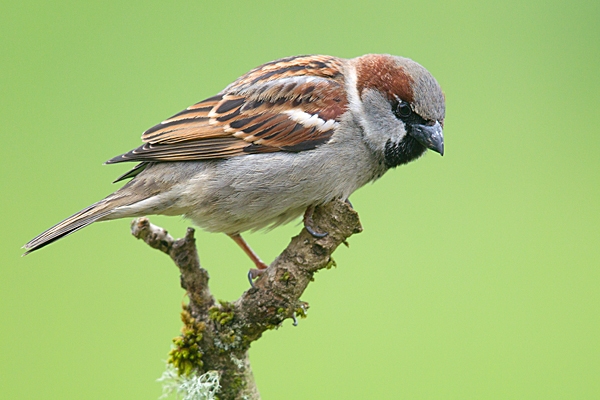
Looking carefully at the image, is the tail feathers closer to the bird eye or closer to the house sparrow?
the house sparrow

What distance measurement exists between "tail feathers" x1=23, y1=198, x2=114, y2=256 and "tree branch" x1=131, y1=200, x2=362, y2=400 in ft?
0.62

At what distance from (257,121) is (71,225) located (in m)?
0.81

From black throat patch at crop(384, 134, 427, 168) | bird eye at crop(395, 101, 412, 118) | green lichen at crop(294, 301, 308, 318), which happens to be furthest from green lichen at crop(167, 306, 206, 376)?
bird eye at crop(395, 101, 412, 118)

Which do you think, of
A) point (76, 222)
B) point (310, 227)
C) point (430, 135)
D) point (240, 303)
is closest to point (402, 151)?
point (430, 135)

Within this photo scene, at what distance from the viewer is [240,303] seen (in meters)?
2.77

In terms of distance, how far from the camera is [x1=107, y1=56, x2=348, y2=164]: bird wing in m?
3.06

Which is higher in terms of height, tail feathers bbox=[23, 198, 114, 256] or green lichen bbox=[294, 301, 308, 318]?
tail feathers bbox=[23, 198, 114, 256]

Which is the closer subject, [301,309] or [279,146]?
[301,309]

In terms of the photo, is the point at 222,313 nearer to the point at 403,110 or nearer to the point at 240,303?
the point at 240,303

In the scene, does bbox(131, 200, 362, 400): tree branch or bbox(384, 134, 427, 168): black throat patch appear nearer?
bbox(131, 200, 362, 400): tree branch

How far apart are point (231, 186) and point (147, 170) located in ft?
1.23

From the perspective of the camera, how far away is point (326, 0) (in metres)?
4.67

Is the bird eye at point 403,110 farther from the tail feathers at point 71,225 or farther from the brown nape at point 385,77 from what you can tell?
the tail feathers at point 71,225

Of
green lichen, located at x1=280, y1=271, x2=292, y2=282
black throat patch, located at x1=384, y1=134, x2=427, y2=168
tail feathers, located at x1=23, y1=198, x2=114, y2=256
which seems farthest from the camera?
black throat patch, located at x1=384, y1=134, x2=427, y2=168
